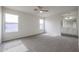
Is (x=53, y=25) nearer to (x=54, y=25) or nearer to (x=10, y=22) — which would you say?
(x=54, y=25)

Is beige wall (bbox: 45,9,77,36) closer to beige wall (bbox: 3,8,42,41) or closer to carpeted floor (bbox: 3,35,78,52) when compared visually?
carpeted floor (bbox: 3,35,78,52)

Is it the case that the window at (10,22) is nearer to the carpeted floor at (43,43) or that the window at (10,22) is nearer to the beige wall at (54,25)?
the carpeted floor at (43,43)

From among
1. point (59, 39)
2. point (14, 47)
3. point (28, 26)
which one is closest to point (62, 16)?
point (59, 39)

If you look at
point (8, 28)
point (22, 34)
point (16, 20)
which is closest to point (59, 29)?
point (22, 34)

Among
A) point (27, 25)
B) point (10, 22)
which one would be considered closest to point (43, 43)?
point (27, 25)

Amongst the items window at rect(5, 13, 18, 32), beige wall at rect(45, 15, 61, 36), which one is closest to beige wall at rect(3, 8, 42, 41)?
window at rect(5, 13, 18, 32)

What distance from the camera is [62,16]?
2648mm

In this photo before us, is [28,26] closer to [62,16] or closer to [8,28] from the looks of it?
[8,28]

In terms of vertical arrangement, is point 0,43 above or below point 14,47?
above

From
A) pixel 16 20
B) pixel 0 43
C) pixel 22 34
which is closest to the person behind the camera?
pixel 0 43

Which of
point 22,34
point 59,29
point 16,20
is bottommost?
point 22,34

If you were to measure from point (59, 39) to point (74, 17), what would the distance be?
1.09 m
